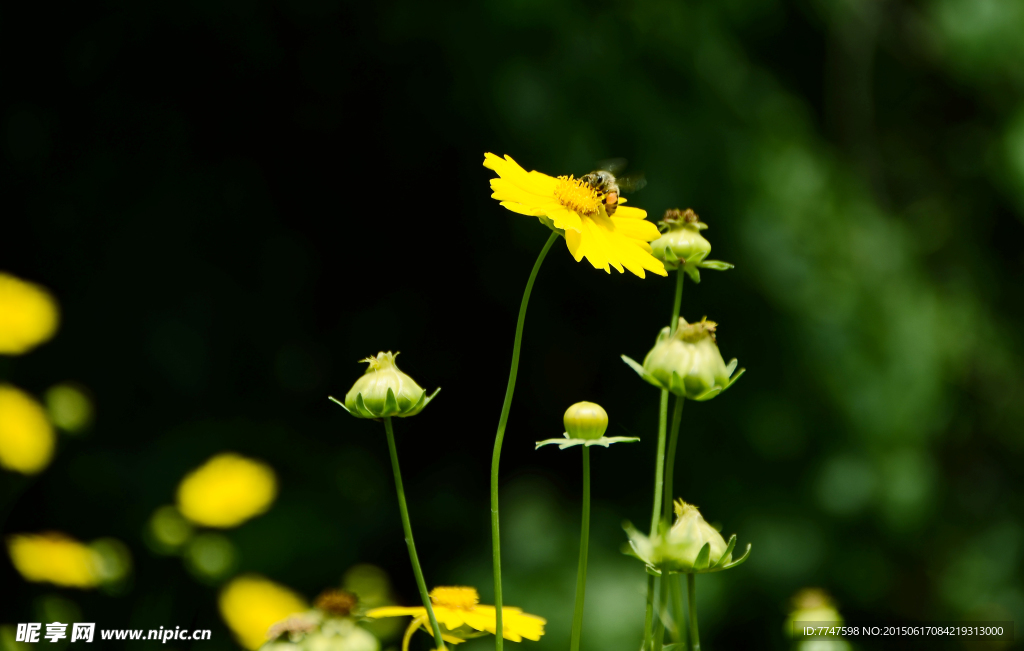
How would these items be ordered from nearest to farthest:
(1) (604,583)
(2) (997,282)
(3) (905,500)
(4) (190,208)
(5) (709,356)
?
(5) (709,356) → (1) (604,583) → (4) (190,208) → (3) (905,500) → (2) (997,282)

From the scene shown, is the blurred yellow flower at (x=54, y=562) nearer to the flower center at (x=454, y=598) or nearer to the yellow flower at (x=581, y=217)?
the flower center at (x=454, y=598)

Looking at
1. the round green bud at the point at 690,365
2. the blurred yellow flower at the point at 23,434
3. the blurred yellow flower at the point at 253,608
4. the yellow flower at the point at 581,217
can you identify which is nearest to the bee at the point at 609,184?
the yellow flower at the point at 581,217

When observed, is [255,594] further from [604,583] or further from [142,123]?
[142,123]

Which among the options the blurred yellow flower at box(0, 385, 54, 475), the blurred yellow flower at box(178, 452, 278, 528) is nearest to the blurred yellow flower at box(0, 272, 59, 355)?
the blurred yellow flower at box(0, 385, 54, 475)

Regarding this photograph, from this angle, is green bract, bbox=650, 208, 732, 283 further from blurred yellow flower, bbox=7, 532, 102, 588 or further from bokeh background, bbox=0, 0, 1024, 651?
bokeh background, bbox=0, 0, 1024, 651

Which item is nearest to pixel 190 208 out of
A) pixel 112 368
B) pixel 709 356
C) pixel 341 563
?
pixel 112 368

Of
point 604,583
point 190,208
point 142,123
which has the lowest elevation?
point 604,583
